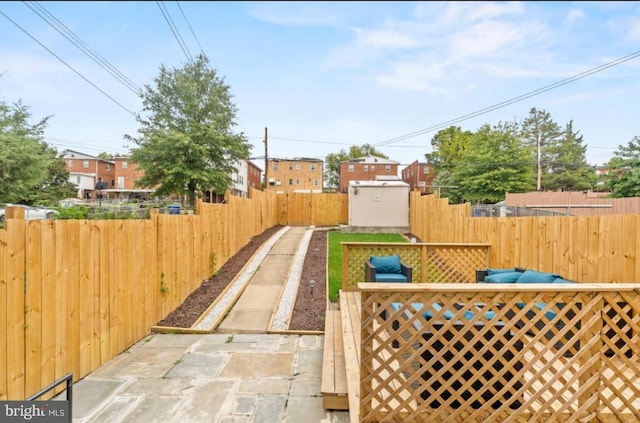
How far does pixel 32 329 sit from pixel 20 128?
345 inches

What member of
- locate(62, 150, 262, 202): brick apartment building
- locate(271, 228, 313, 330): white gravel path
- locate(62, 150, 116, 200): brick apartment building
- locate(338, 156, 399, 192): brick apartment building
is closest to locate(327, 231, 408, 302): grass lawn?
locate(271, 228, 313, 330): white gravel path

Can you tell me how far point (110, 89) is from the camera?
12.2 metres

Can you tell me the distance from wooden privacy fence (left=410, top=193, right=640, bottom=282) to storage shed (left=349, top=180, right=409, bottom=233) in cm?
923

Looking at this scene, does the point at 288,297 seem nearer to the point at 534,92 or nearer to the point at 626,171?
the point at 626,171

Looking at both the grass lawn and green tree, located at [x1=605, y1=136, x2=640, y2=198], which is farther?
green tree, located at [x1=605, y1=136, x2=640, y2=198]

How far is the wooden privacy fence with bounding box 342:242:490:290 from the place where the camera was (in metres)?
6.93

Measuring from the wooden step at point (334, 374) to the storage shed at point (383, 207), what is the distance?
12.8 metres

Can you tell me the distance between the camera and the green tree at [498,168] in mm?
22125

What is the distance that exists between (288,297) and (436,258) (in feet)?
10.6

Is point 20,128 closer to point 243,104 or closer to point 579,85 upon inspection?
point 243,104

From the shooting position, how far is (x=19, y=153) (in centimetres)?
875

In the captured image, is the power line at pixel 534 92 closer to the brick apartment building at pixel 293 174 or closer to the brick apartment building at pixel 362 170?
the brick apartment building at pixel 362 170

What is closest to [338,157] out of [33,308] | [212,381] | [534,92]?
[534,92]

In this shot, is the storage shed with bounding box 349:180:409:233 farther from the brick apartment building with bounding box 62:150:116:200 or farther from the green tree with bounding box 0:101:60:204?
the brick apartment building with bounding box 62:150:116:200
